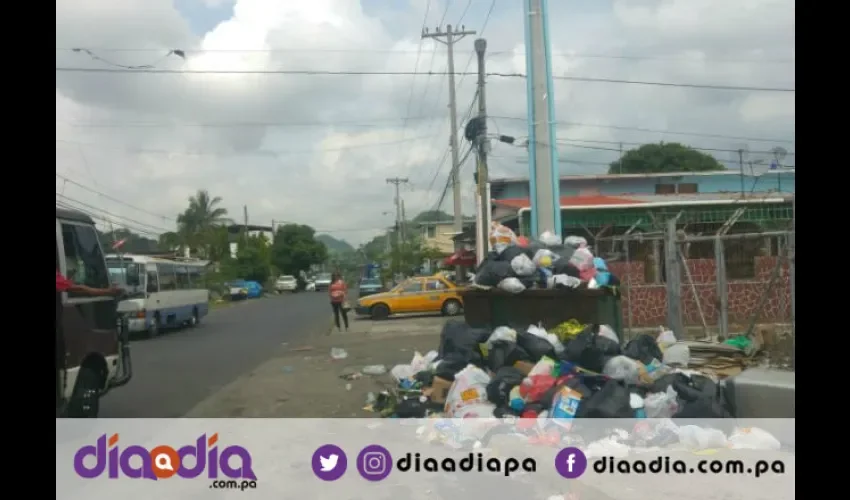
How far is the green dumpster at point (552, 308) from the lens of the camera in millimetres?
7980

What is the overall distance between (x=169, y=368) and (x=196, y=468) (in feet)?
24.2

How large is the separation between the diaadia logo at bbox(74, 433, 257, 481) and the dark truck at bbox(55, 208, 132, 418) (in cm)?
82

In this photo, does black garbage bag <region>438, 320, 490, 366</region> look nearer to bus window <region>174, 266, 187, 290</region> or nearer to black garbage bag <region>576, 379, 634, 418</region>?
black garbage bag <region>576, 379, 634, 418</region>

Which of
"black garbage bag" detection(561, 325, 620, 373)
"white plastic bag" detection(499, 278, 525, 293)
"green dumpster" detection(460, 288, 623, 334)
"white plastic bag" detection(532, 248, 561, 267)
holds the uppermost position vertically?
"white plastic bag" detection(532, 248, 561, 267)

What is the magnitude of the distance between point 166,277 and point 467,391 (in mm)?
16331

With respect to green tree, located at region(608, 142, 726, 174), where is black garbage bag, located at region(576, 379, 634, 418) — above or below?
below

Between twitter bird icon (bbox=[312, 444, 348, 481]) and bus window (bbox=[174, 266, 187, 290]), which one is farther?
bus window (bbox=[174, 266, 187, 290])

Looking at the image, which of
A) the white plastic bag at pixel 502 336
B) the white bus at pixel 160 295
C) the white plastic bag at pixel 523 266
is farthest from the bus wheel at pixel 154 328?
the white plastic bag at pixel 502 336

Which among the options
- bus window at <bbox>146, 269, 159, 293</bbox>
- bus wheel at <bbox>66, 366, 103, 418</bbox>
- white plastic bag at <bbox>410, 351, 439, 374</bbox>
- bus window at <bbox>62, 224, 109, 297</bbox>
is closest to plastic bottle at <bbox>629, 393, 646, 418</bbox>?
white plastic bag at <bbox>410, 351, 439, 374</bbox>

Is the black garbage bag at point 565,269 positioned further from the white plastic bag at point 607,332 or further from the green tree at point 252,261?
the green tree at point 252,261

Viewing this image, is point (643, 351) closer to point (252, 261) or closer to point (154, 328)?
point (154, 328)

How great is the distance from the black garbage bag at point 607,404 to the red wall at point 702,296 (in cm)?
699

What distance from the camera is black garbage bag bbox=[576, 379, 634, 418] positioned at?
5910 mm
